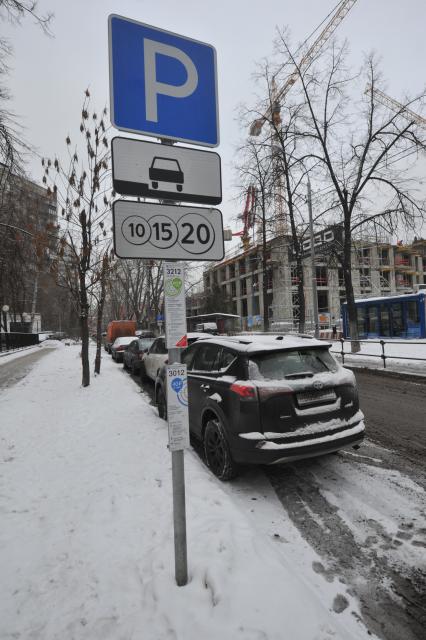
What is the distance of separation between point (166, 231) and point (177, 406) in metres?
1.10

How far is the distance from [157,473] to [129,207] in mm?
3378

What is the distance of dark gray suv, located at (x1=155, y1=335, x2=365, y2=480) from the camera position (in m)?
3.62

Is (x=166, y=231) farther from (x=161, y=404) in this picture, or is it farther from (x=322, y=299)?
(x=322, y=299)

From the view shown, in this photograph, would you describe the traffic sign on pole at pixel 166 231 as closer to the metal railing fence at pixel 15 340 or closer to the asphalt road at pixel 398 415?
the asphalt road at pixel 398 415

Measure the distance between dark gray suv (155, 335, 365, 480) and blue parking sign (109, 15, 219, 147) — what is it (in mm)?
2397

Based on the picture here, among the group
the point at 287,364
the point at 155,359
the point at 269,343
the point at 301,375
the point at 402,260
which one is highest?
the point at 402,260

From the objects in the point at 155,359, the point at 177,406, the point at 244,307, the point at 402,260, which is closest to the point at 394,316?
the point at 155,359

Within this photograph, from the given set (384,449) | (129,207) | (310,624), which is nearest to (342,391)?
(384,449)

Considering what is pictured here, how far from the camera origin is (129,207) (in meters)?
2.03

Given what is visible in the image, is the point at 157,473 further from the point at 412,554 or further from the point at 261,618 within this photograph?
the point at 412,554

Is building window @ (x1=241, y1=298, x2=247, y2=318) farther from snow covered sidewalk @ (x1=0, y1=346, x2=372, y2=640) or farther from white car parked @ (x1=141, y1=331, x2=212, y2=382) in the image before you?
snow covered sidewalk @ (x1=0, y1=346, x2=372, y2=640)

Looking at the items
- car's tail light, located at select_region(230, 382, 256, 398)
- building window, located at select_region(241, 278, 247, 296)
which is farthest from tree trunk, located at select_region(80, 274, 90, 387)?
building window, located at select_region(241, 278, 247, 296)

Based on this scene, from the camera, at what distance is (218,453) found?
4.19 meters

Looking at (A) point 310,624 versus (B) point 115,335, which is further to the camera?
(B) point 115,335
